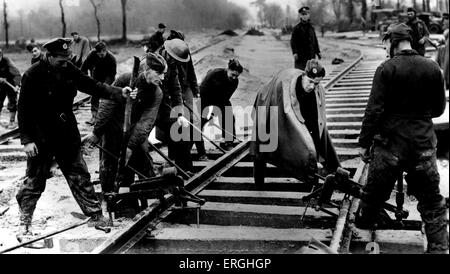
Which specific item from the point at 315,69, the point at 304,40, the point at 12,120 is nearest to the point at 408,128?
the point at 315,69

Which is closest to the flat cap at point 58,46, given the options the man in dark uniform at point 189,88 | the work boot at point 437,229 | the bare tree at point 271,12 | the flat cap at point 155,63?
the flat cap at point 155,63

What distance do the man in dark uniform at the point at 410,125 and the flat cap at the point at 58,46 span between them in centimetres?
266

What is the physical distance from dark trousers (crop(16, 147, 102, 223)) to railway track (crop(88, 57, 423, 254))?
0.63 m

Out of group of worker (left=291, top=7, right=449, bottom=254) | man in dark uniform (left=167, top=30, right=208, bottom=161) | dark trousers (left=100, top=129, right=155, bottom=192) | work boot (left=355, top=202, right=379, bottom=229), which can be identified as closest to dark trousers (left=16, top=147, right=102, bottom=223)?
dark trousers (left=100, top=129, right=155, bottom=192)

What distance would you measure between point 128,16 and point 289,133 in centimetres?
1498

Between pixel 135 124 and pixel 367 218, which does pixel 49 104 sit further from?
pixel 367 218

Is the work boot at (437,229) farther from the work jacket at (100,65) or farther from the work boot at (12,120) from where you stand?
the work boot at (12,120)

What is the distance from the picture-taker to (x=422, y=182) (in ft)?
13.1

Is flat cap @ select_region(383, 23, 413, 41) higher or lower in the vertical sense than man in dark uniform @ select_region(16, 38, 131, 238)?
higher

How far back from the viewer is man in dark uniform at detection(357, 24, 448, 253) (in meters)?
3.90

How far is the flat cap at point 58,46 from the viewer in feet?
15.3

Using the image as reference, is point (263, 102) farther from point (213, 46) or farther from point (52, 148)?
point (213, 46)

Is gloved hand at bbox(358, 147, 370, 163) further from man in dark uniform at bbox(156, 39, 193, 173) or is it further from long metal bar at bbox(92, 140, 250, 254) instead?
man in dark uniform at bbox(156, 39, 193, 173)
